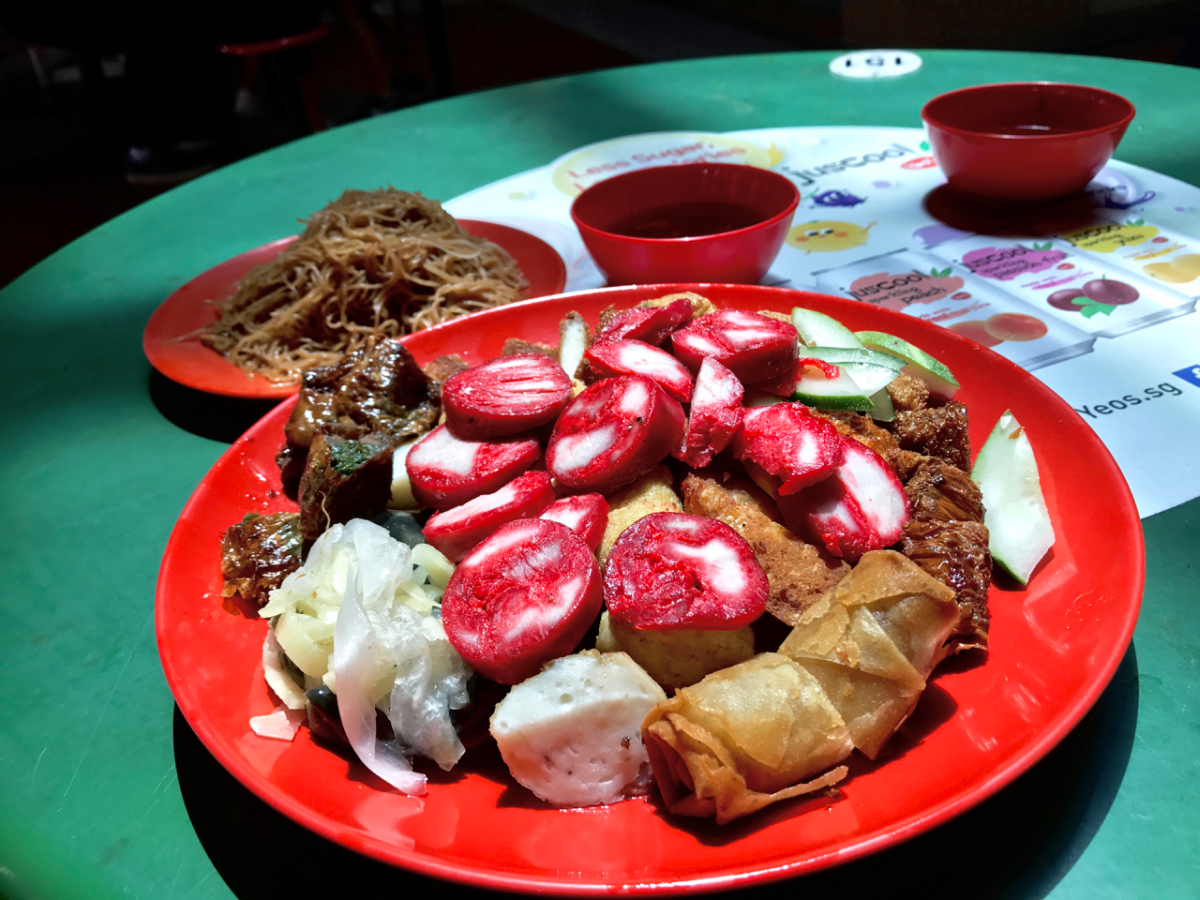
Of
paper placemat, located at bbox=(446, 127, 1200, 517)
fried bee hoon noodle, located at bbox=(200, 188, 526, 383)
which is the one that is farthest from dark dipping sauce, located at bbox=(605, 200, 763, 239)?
fried bee hoon noodle, located at bbox=(200, 188, 526, 383)

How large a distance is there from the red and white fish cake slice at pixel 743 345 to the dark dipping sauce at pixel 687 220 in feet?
2.33

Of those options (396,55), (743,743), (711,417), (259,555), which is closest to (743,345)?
(711,417)

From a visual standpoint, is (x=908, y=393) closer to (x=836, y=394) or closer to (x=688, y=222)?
(x=836, y=394)

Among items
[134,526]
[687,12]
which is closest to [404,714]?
[134,526]

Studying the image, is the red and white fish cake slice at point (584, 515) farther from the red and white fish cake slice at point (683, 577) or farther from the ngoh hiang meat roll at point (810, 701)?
the ngoh hiang meat roll at point (810, 701)

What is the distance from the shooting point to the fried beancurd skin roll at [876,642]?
933 mm

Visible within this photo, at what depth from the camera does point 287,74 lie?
5398 millimetres

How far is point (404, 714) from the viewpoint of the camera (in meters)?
0.99

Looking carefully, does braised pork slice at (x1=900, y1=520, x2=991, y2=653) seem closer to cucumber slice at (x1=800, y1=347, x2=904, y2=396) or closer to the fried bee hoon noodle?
cucumber slice at (x1=800, y1=347, x2=904, y2=396)

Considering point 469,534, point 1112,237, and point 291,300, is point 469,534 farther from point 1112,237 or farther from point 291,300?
point 1112,237

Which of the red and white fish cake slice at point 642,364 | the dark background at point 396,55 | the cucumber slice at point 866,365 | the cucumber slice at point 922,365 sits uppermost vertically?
the red and white fish cake slice at point 642,364

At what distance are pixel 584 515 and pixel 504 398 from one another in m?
0.28

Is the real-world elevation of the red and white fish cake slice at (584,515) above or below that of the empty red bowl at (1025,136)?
below

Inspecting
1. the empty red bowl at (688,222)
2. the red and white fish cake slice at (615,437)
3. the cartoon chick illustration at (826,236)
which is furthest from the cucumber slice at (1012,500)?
the cartoon chick illustration at (826,236)
